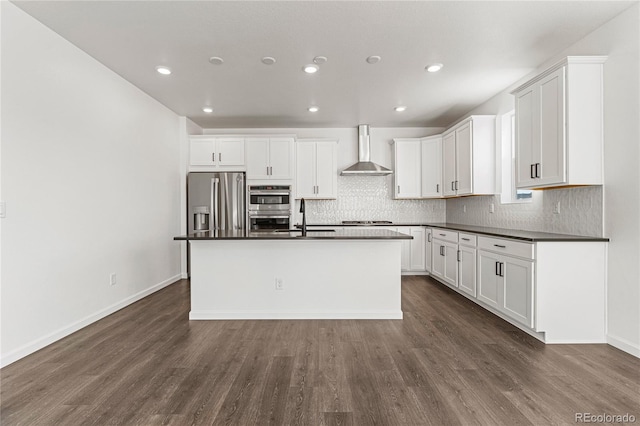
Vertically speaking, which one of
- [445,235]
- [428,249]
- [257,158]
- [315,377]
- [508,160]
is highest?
[257,158]

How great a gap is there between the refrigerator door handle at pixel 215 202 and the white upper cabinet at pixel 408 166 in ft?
10.5

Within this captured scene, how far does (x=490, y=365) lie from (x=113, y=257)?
390cm

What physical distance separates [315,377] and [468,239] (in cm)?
279

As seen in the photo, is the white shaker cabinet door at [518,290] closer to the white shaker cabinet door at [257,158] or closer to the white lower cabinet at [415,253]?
the white lower cabinet at [415,253]

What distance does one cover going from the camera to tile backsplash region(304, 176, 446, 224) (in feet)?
20.8

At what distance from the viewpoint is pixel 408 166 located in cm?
595

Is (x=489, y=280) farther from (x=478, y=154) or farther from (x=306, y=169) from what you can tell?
(x=306, y=169)

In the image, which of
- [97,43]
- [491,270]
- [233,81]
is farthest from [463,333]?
[97,43]

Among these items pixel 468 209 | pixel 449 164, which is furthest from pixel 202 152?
pixel 468 209

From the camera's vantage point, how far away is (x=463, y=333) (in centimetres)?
306

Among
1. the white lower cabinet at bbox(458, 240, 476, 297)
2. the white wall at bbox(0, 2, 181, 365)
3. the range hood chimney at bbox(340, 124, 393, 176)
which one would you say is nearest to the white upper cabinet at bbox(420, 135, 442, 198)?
the range hood chimney at bbox(340, 124, 393, 176)

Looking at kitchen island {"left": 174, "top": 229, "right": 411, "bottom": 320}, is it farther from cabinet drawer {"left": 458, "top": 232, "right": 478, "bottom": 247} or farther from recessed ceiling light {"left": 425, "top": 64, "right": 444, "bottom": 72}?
recessed ceiling light {"left": 425, "top": 64, "right": 444, "bottom": 72}

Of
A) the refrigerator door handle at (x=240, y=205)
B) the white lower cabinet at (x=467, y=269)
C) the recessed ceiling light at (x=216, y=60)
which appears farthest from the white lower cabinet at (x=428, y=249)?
the recessed ceiling light at (x=216, y=60)

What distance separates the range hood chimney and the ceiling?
138 centimetres
